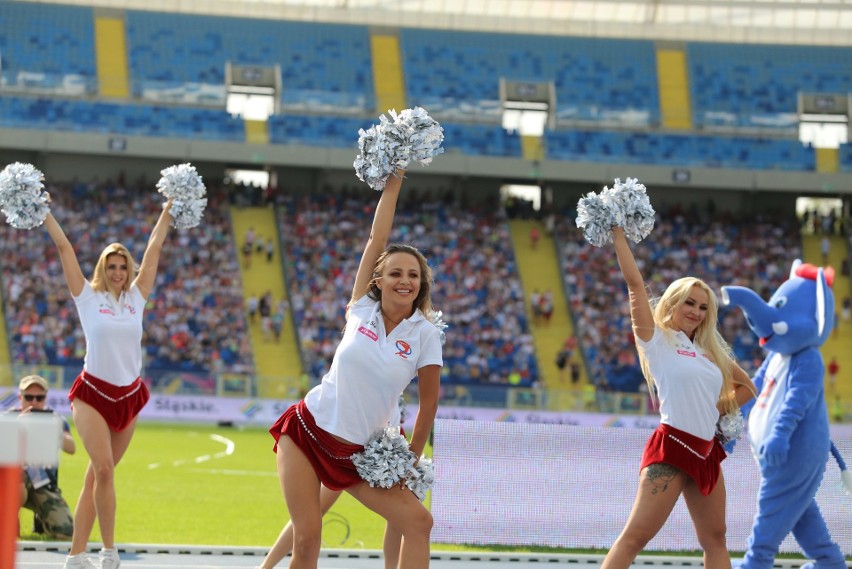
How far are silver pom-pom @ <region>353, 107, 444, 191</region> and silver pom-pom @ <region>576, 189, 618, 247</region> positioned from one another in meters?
0.97

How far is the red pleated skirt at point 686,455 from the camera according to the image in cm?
586

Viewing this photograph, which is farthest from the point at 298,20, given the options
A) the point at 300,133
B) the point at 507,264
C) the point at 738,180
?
the point at 738,180

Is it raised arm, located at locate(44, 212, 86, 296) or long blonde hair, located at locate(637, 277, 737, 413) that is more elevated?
raised arm, located at locate(44, 212, 86, 296)

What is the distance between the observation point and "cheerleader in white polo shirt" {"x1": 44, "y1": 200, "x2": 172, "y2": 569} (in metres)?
6.84

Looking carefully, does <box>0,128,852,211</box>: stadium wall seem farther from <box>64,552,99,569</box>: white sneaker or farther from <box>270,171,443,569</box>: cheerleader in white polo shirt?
<box>270,171,443,569</box>: cheerleader in white polo shirt

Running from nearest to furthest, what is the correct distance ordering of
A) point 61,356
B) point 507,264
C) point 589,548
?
point 589,548 → point 61,356 → point 507,264

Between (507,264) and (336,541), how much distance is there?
22348mm

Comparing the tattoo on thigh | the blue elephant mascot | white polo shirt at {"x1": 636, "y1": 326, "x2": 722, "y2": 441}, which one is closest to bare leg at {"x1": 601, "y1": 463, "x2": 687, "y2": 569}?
the tattoo on thigh

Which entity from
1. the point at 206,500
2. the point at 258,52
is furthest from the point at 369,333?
the point at 258,52

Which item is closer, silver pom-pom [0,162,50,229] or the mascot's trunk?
the mascot's trunk

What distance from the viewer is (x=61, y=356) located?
2619cm

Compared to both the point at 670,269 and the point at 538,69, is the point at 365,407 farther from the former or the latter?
the point at 538,69

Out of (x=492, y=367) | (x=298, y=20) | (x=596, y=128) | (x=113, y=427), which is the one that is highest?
(x=298, y=20)

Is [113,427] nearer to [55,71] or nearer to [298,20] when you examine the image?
[55,71]
